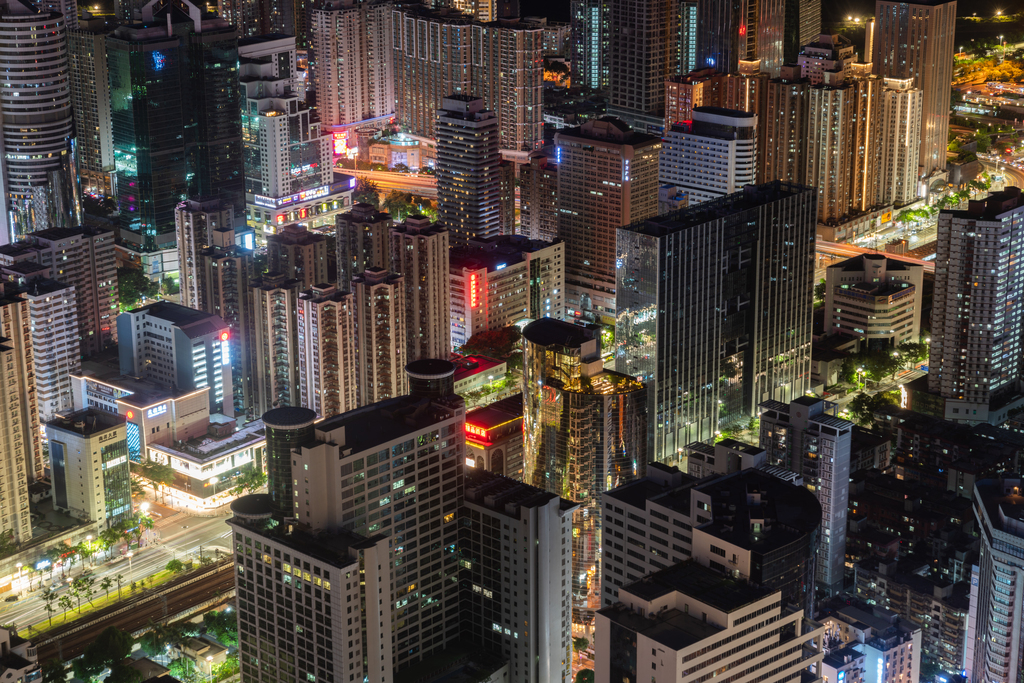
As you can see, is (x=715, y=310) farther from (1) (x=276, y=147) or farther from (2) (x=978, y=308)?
(1) (x=276, y=147)

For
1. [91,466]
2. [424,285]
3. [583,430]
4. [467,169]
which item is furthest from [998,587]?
[467,169]

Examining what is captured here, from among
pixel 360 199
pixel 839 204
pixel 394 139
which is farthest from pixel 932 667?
pixel 394 139

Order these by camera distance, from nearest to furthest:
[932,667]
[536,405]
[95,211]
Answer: [932,667], [536,405], [95,211]

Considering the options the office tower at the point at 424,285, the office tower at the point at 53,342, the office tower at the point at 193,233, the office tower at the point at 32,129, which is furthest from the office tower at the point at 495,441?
the office tower at the point at 32,129

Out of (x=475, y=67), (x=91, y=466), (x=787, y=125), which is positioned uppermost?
(x=475, y=67)

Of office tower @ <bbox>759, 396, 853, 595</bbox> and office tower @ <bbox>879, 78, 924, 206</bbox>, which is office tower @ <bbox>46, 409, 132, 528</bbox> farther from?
office tower @ <bbox>879, 78, 924, 206</bbox>

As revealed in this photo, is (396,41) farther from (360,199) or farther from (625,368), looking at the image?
(625,368)
